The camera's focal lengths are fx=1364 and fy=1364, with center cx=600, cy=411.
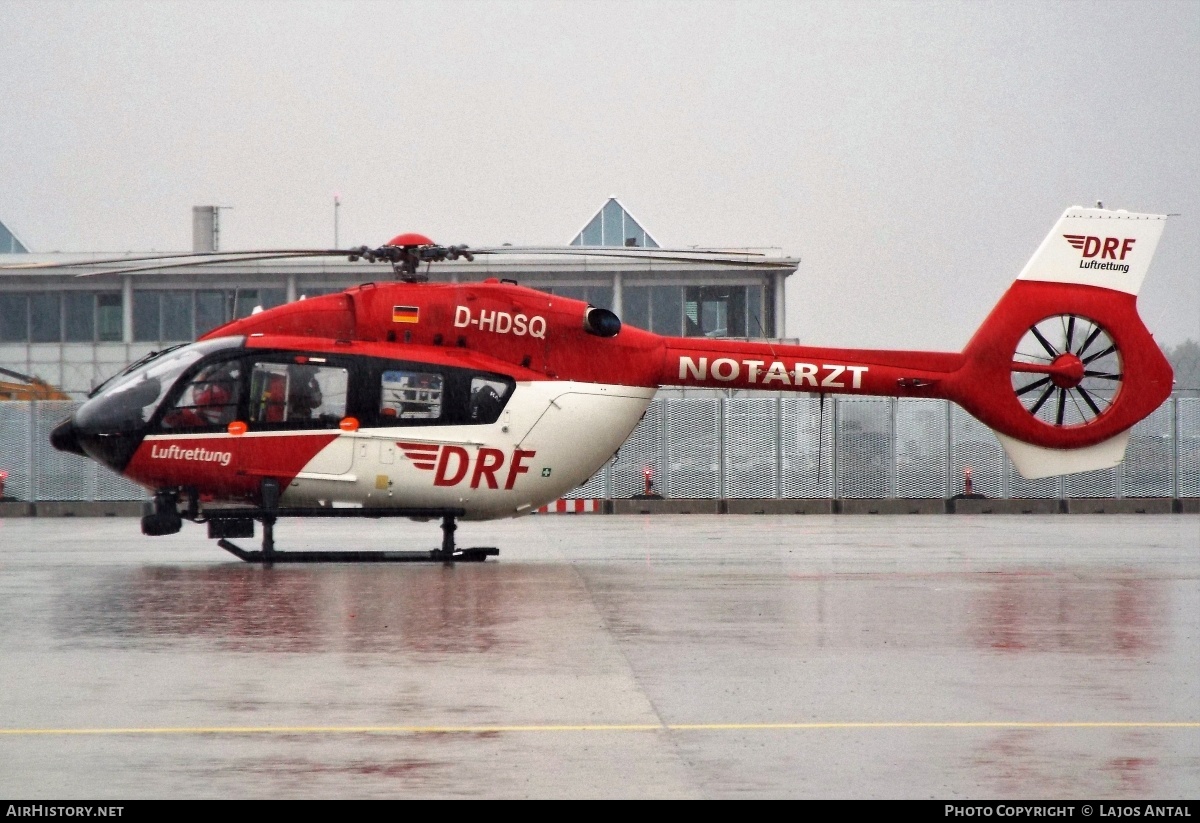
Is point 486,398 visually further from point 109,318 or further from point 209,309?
point 109,318

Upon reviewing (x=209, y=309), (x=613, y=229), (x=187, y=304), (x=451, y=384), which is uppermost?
(x=613, y=229)

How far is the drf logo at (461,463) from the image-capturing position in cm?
1471

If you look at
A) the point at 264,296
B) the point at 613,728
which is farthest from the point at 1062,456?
the point at 264,296

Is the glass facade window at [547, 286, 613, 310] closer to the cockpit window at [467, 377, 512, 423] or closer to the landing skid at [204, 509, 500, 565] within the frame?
the cockpit window at [467, 377, 512, 423]

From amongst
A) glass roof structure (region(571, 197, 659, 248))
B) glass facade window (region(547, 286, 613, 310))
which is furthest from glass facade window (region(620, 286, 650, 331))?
glass roof structure (region(571, 197, 659, 248))

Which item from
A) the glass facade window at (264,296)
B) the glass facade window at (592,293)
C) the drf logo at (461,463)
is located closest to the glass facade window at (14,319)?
the glass facade window at (264,296)

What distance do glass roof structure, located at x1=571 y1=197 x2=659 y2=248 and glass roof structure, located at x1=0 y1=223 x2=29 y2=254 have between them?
20.8 meters

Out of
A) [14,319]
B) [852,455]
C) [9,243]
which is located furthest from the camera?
[9,243]

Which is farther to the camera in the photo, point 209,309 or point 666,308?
point 209,309

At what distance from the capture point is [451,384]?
48.1ft

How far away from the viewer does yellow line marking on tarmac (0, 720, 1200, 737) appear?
21.5 ft

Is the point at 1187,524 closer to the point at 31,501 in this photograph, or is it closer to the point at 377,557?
the point at 377,557

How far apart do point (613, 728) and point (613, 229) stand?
44880 millimetres

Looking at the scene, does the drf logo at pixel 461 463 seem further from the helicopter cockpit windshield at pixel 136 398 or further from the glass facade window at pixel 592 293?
the glass facade window at pixel 592 293
